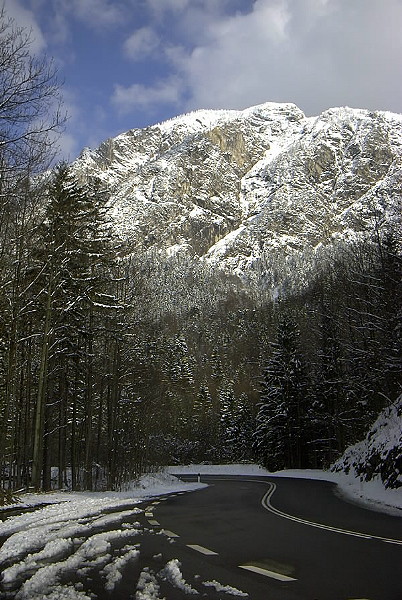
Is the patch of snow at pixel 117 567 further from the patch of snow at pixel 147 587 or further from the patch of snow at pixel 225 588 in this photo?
the patch of snow at pixel 225 588

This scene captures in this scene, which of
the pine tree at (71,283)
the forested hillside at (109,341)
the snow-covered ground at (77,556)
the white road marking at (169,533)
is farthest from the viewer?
the pine tree at (71,283)

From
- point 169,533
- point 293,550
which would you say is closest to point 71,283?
point 169,533

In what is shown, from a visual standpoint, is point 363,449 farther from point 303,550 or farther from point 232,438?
point 232,438

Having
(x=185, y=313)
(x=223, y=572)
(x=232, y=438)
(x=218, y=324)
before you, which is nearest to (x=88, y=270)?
(x=223, y=572)

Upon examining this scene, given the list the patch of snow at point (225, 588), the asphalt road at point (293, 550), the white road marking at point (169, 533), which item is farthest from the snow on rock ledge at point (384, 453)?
the patch of snow at point (225, 588)

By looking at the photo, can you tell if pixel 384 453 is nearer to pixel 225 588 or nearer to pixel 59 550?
pixel 59 550

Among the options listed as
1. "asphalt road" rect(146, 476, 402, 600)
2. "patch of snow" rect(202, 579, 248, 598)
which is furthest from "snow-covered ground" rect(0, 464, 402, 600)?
"asphalt road" rect(146, 476, 402, 600)

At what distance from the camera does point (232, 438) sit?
234ft

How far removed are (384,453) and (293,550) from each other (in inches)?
553

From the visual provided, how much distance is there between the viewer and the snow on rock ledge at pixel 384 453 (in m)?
17.6

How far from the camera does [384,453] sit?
20.1 meters

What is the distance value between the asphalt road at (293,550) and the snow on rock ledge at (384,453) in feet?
16.2

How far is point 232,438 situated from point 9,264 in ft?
196

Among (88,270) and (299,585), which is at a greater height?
(88,270)
